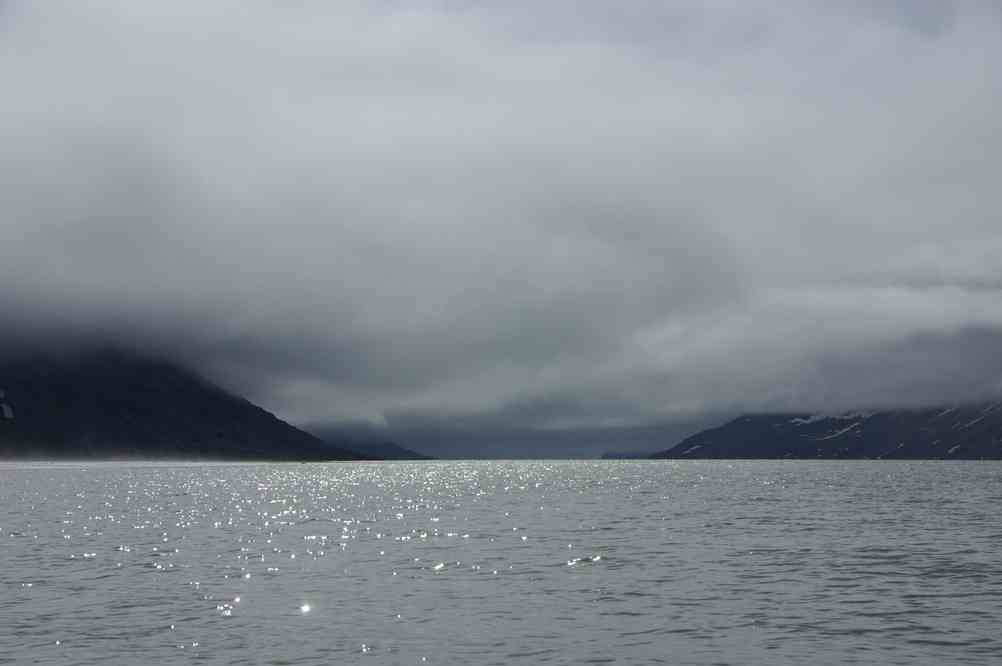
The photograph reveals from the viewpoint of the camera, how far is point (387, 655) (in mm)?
41469

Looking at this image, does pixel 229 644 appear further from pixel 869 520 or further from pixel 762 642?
pixel 869 520

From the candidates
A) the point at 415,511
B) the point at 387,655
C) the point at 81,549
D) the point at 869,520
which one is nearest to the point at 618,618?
the point at 387,655

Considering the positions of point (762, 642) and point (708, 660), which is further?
point (762, 642)

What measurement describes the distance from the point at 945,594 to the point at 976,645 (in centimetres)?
1359

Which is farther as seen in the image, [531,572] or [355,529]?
[355,529]

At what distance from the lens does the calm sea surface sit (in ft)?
139

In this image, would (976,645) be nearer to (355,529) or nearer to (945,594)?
(945,594)

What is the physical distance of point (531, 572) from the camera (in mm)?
66500

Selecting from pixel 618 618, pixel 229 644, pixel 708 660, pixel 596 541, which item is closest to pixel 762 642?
pixel 708 660

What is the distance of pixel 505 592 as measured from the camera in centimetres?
5756

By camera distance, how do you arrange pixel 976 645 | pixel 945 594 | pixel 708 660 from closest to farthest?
pixel 708 660 < pixel 976 645 < pixel 945 594

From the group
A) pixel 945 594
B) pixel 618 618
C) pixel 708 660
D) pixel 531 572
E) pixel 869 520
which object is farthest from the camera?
pixel 869 520

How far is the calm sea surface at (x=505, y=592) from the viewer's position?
42.4m

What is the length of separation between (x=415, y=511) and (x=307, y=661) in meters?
96.6
